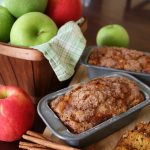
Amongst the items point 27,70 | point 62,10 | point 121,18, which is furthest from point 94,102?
point 121,18

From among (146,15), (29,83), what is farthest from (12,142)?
(146,15)

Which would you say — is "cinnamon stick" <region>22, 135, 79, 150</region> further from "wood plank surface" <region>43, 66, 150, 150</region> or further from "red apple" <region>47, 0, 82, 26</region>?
"red apple" <region>47, 0, 82, 26</region>

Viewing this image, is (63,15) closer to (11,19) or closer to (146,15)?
(11,19)

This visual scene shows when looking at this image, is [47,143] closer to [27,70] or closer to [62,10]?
[27,70]

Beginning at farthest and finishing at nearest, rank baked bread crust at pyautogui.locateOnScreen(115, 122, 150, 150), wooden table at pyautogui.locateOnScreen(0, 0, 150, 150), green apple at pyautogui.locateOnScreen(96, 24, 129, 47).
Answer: wooden table at pyautogui.locateOnScreen(0, 0, 150, 150), green apple at pyautogui.locateOnScreen(96, 24, 129, 47), baked bread crust at pyautogui.locateOnScreen(115, 122, 150, 150)

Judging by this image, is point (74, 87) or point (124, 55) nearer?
point (74, 87)

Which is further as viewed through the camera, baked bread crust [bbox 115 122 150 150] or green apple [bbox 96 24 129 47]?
green apple [bbox 96 24 129 47]

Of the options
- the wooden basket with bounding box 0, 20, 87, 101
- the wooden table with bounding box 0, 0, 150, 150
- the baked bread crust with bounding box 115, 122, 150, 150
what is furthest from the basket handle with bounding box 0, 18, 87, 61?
the wooden table with bounding box 0, 0, 150, 150

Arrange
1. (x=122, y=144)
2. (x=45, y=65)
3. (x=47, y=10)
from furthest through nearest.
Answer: (x=47, y=10) → (x=45, y=65) → (x=122, y=144)
